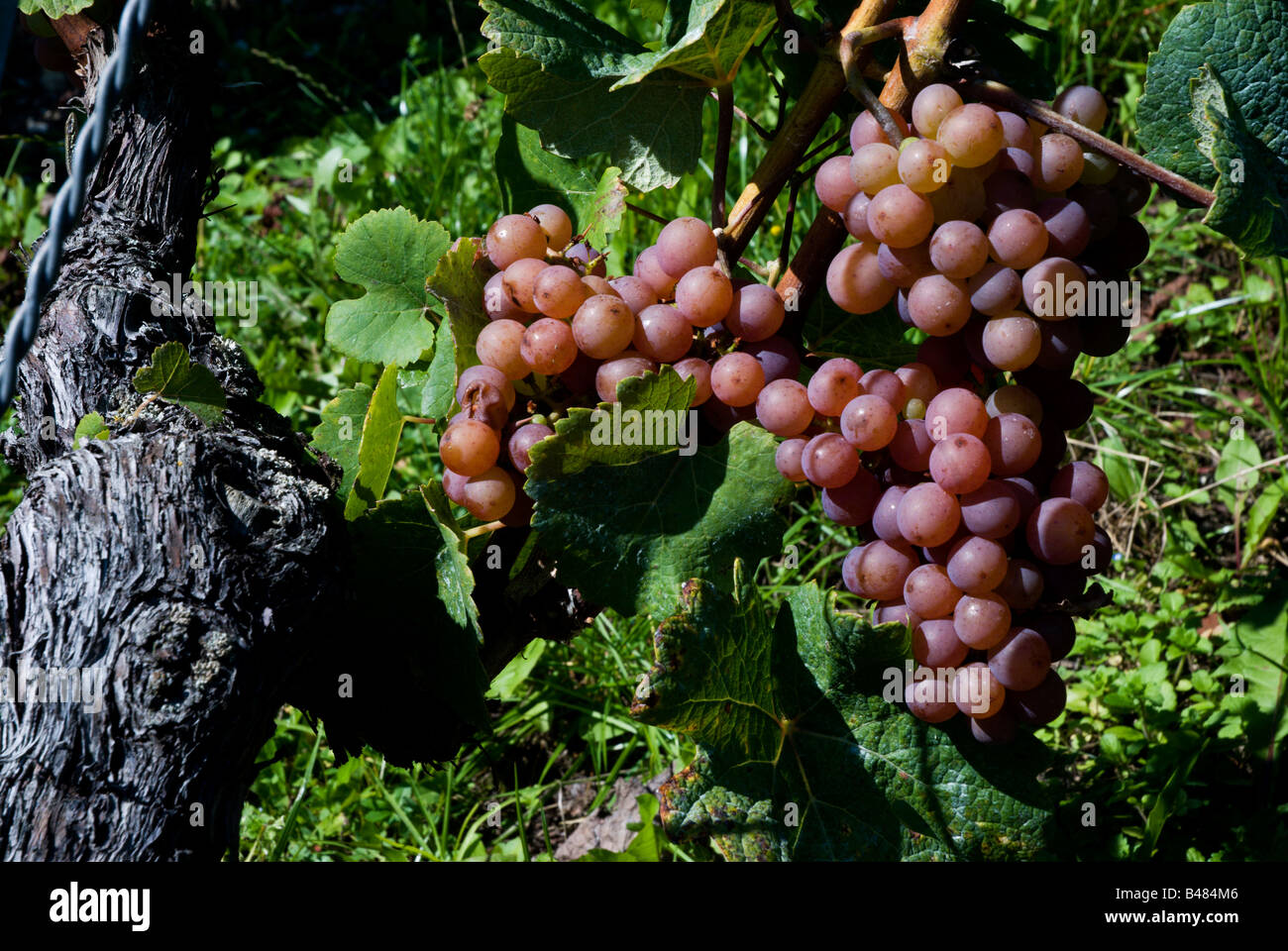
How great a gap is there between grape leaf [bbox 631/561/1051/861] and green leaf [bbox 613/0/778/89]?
1.69ft

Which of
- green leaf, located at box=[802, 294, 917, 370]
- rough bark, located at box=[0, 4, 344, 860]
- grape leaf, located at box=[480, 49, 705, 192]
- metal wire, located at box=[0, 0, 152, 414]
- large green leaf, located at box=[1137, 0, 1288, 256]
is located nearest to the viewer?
metal wire, located at box=[0, 0, 152, 414]

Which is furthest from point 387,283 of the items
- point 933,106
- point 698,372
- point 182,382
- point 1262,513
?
point 1262,513

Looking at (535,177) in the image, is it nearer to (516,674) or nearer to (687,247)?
(687,247)

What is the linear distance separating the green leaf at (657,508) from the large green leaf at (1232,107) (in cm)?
44

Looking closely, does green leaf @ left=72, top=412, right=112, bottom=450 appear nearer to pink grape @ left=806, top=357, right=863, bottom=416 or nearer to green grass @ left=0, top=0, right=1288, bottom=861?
green grass @ left=0, top=0, right=1288, bottom=861

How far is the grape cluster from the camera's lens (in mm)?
927

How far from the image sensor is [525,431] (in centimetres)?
105

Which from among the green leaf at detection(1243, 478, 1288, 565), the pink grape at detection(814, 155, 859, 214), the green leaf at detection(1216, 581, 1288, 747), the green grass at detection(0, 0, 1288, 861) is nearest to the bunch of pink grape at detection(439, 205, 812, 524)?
the pink grape at detection(814, 155, 859, 214)

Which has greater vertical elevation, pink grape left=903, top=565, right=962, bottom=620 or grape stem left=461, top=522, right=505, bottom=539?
grape stem left=461, top=522, right=505, bottom=539

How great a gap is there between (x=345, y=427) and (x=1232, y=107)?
96cm

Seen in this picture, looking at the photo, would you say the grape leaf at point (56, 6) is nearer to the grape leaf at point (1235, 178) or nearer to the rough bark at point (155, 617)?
the rough bark at point (155, 617)

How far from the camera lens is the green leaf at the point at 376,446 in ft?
3.53
